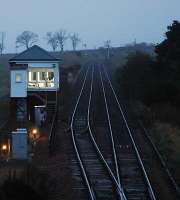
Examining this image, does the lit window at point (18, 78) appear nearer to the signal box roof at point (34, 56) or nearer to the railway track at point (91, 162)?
the signal box roof at point (34, 56)

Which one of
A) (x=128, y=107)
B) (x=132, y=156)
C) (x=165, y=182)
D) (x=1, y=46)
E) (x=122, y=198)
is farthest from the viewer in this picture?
(x=1, y=46)

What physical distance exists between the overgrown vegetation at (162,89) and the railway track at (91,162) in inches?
98.9

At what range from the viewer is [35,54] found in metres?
45.9

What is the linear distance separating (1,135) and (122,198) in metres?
15.6

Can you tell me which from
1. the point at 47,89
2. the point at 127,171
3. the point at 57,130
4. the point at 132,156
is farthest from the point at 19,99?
the point at 127,171

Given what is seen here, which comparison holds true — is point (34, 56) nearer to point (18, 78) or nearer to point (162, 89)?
point (18, 78)

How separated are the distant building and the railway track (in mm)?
4563

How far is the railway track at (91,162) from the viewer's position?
17.2 m

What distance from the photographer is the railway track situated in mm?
17172

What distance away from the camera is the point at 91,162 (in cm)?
2222

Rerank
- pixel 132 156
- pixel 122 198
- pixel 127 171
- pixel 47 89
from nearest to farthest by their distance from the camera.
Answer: pixel 122 198, pixel 127 171, pixel 132 156, pixel 47 89

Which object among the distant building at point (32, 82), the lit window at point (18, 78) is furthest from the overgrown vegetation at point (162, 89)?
the lit window at point (18, 78)

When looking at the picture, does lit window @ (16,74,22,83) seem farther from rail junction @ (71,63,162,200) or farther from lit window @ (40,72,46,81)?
rail junction @ (71,63,162,200)

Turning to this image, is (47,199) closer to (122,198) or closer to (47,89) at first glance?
(122,198)
